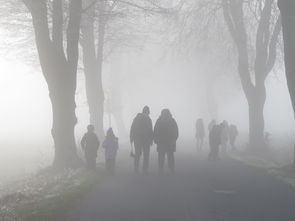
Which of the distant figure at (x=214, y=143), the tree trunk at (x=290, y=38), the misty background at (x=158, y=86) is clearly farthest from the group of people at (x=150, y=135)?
the misty background at (x=158, y=86)

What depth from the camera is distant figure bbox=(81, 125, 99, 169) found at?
62.7 feet

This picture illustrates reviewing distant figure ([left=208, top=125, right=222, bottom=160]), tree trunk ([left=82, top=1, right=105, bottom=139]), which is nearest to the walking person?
distant figure ([left=208, top=125, right=222, bottom=160])

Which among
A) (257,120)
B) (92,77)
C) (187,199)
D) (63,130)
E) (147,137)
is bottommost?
(187,199)

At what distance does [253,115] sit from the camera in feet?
99.5

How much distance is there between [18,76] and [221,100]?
288 feet

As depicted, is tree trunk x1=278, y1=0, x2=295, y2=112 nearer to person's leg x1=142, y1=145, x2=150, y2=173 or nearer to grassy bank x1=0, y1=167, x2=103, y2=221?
person's leg x1=142, y1=145, x2=150, y2=173

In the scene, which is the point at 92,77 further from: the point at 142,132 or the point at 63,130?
the point at 142,132

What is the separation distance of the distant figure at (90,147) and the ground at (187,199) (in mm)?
2124

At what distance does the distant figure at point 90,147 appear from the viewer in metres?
19.1

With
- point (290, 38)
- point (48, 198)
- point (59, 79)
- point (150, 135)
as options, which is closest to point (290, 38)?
point (290, 38)

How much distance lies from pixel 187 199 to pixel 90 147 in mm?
7787

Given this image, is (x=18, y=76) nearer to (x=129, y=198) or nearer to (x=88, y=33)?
(x=88, y=33)

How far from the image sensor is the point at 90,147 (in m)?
19.3

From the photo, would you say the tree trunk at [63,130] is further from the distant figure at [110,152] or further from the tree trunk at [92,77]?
the tree trunk at [92,77]
